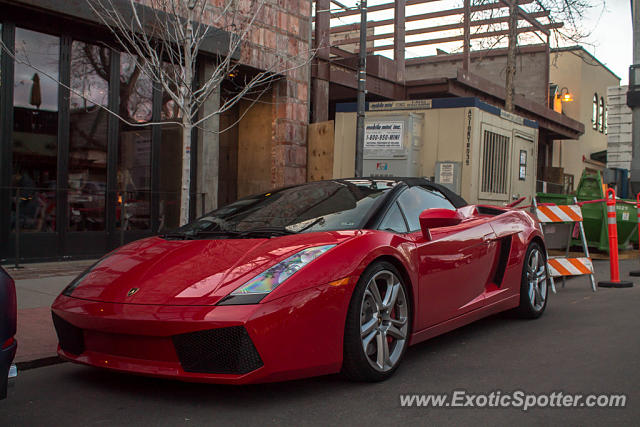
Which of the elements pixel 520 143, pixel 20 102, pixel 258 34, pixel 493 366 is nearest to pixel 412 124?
pixel 520 143

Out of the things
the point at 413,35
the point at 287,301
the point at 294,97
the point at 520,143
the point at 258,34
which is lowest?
the point at 287,301

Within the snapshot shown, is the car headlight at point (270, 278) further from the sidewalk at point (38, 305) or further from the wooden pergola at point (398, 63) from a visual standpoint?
the wooden pergola at point (398, 63)

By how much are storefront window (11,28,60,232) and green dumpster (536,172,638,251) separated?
8.77 metres

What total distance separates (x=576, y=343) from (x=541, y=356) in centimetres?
54

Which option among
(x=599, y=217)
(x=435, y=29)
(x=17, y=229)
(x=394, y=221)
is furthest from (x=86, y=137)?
(x=435, y=29)

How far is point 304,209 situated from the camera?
172 inches

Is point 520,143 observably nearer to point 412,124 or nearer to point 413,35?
point 412,124

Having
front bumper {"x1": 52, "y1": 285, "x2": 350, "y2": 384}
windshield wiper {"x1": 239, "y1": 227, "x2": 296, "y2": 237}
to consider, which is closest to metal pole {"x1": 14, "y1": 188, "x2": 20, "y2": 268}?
windshield wiper {"x1": 239, "y1": 227, "x2": 296, "y2": 237}

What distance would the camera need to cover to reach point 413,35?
3253 cm

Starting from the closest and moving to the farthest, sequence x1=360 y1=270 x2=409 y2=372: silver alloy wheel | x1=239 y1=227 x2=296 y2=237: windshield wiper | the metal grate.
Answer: x1=360 y1=270 x2=409 y2=372: silver alloy wheel, x1=239 y1=227 x2=296 y2=237: windshield wiper, the metal grate

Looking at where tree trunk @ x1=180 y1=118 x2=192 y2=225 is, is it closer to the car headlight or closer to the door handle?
the door handle

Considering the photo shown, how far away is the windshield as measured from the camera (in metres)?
4.11

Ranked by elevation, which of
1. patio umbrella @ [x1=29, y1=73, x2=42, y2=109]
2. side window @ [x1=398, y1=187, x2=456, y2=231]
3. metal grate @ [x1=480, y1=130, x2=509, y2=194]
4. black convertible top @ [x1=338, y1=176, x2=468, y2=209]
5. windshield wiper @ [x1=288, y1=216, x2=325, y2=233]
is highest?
patio umbrella @ [x1=29, y1=73, x2=42, y2=109]

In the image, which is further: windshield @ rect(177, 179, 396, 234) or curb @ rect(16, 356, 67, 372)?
curb @ rect(16, 356, 67, 372)
